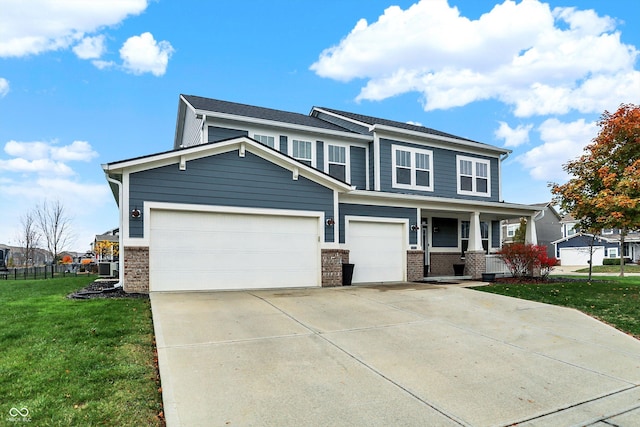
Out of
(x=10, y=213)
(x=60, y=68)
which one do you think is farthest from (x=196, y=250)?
(x=10, y=213)

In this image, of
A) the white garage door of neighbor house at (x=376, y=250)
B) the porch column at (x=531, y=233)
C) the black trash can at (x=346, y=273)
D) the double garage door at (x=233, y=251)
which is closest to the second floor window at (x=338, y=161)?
the white garage door of neighbor house at (x=376, y=250)

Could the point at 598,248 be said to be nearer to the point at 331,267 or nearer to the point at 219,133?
the point at 331,267

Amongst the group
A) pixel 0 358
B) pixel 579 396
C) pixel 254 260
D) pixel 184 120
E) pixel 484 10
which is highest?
pixel 484 10

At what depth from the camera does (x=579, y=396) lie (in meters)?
4.41

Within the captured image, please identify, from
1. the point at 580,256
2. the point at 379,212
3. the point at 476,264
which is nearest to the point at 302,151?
the point at 379,212

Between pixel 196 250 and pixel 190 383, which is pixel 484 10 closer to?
pixel 196 250

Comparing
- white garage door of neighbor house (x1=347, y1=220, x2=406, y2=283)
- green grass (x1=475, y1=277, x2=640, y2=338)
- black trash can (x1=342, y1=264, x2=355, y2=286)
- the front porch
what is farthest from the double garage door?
the front porch

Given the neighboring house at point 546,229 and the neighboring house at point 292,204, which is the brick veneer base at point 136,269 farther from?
the neighboring house at point 546,229

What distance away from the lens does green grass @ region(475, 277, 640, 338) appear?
826cm

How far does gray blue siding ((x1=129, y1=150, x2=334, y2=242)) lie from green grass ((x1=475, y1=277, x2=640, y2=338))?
234 inches

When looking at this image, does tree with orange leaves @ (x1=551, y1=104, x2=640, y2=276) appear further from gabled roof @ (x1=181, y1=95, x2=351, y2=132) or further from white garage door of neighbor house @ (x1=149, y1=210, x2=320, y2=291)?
white garage door of neighbor house @ (x1=149, y1=210, x2=320, y2=291)

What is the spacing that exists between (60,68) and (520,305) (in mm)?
19892

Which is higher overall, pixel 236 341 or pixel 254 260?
pixel 254 260

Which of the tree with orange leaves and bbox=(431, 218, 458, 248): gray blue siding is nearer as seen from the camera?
the tree with orange leaves
